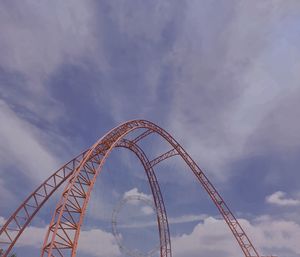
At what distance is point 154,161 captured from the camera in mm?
43875

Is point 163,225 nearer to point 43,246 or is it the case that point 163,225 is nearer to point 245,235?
point 245,235

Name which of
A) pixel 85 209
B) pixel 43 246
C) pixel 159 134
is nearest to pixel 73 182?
pixel 85 209

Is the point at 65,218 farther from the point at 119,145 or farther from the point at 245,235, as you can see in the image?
the point at 245,235

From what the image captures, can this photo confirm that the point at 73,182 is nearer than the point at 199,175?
Yes

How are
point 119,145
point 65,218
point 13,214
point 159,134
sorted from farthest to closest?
point 159,134 < point 119,145 < point 13,214 < point 65,218

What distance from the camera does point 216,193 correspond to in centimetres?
4406

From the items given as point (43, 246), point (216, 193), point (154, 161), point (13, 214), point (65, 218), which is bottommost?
point (43, 246)

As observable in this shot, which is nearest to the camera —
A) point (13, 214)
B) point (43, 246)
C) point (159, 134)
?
point (43, 246)

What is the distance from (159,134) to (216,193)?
1075 cm

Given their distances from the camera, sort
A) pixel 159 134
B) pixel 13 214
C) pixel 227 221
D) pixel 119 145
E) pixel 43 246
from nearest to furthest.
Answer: pixel 43 246, pixel 13 214, pixel 119 145, pixel 159 134, pixel 227 221

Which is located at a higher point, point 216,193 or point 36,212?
point 216,193

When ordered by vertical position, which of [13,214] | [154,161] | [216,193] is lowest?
[13,214]

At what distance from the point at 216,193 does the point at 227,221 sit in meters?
3.88

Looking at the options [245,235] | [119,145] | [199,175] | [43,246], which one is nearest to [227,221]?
[245,235]
